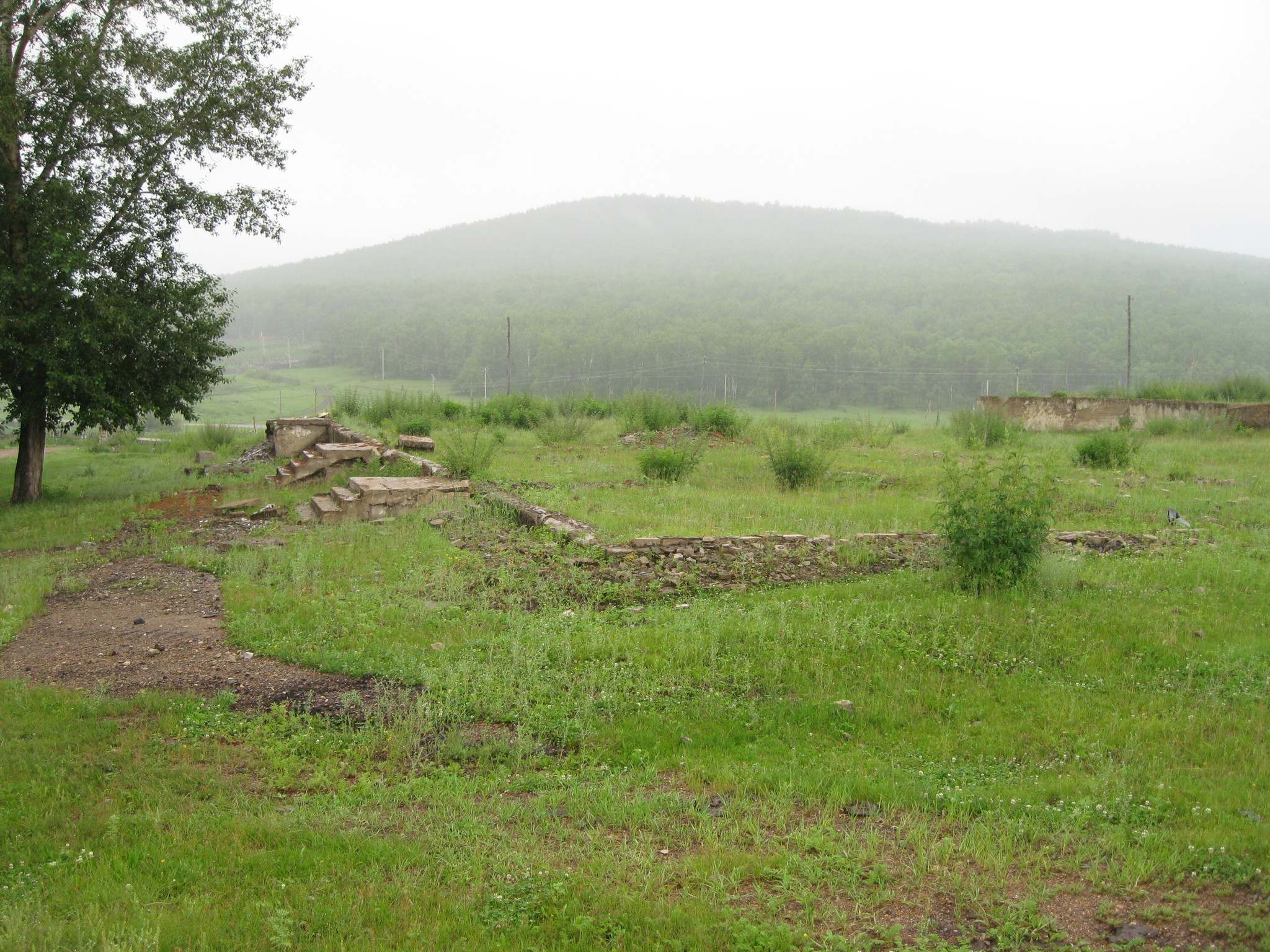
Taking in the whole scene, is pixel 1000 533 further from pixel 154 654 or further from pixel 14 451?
pixel 14 451

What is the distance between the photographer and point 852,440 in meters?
23.2

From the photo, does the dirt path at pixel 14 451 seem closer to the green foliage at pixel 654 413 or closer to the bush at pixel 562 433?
the bush at pixel 562 433

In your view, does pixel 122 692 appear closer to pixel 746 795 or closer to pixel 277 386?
pixel 746 795

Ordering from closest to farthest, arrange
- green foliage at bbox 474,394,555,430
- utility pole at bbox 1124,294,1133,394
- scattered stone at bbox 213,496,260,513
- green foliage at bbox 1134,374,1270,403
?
scattered stone at bbox 213,496,260,513, green foliage at bbox 474,394,555,430, green foliage at bbox 1134,374,1270,403, utility pole at bbox 1124,294,1133,394

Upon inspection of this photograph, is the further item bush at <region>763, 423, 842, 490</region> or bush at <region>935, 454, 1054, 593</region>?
bush at <region>763, 423, 842, 490</region>

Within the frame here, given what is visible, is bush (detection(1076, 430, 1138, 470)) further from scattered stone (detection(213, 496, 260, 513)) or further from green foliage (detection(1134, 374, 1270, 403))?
scattered stone (detection(213, 496, 260, 513))

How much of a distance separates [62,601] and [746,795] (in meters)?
7.61

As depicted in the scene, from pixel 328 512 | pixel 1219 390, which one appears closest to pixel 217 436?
pixel 328 512

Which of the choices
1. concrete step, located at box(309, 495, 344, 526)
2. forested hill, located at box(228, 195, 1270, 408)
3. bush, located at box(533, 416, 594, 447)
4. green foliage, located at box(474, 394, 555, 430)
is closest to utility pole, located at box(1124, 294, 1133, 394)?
forested hill, located at box(228, 195, 1270, 408)

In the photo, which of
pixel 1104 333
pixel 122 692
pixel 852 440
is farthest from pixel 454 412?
pixel 1104 333

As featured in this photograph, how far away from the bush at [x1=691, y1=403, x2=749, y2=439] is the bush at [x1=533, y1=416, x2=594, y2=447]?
3335 mm

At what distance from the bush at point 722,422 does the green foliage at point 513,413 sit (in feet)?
18.9

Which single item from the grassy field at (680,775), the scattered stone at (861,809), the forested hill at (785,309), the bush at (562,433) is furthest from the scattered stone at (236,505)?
the forested hill at (785,309)

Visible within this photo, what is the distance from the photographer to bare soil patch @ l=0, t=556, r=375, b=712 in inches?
224
